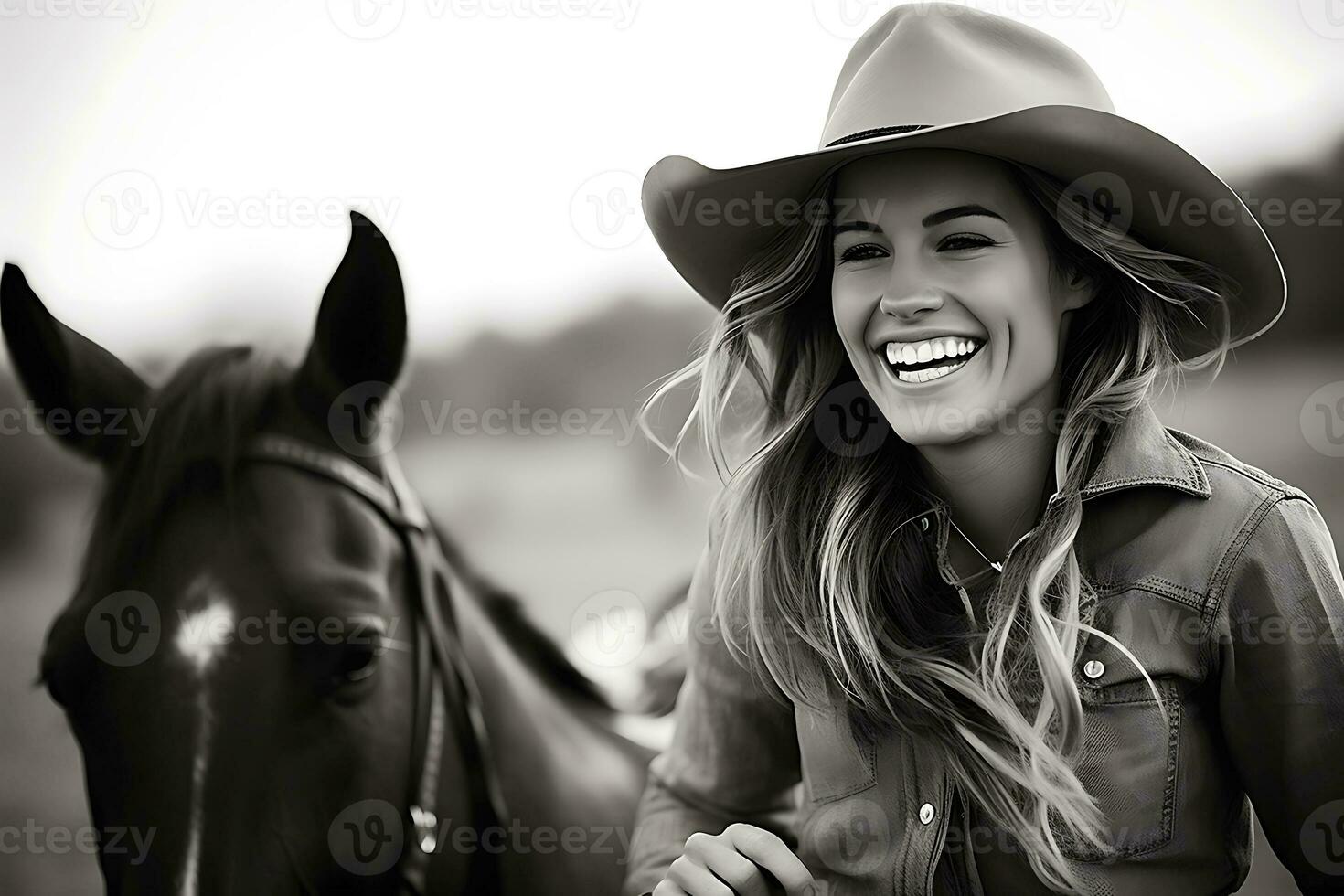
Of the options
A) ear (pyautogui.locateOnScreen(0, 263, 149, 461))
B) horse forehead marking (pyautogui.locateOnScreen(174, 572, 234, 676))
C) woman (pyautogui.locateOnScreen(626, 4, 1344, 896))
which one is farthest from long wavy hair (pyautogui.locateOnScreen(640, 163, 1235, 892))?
ear (pyautogui.locateOnScreen(0, 263, 149, 461))

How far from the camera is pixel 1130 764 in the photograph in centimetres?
96

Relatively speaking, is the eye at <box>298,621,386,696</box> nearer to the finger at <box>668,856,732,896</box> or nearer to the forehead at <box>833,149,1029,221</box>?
the finger at <box>668,856,732,896</box>

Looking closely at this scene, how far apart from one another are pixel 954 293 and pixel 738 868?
1.73 feet

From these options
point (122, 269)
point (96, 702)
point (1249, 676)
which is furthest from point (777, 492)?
point (122, 269)

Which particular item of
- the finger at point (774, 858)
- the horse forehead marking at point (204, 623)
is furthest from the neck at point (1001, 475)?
the horse forehead marking at point (204, 623)

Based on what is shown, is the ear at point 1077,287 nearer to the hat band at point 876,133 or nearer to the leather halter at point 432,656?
the hat band at point 876,133

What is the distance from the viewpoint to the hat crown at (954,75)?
985mm

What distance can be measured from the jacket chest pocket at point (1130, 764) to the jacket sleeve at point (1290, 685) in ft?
0.20

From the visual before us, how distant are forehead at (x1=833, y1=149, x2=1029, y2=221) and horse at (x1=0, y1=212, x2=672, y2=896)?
0.74 meters

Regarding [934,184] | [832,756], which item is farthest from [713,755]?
[934,184]

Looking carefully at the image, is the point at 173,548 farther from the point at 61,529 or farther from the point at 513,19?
the point at 513,19

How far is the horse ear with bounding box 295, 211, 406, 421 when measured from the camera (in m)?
1.46

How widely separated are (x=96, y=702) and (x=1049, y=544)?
3.96 feet

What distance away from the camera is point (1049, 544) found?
0.99 meters
